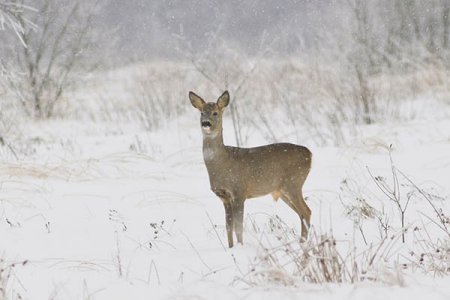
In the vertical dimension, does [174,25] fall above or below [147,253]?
above

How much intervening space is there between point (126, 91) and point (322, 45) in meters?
6.07

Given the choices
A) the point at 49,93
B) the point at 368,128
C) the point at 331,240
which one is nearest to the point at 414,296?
the point at 331,240

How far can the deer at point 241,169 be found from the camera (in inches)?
194

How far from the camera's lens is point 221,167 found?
497 cm

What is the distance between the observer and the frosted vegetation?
3742 mm

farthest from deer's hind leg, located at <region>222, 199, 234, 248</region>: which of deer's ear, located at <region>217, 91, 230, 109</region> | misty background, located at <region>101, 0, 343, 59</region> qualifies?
misty background, located at <region>101, 0, 343, 59</region>

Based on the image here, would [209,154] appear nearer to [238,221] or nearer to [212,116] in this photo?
[212,116]

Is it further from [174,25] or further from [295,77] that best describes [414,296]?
[174,25]

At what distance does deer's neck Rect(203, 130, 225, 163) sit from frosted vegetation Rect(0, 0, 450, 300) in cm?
59

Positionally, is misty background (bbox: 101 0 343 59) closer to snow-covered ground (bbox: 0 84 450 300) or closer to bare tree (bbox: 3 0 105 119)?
bare tree (bbox: 3 0 105 119)

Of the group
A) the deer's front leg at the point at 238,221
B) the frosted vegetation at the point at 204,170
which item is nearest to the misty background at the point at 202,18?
the frosted vegetation at the point at 204,170

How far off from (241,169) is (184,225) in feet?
3.58

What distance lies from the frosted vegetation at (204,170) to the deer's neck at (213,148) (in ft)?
1.93

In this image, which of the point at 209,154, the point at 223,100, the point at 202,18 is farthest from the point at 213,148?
the point at 202,18
